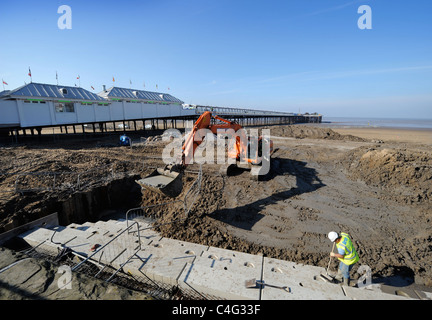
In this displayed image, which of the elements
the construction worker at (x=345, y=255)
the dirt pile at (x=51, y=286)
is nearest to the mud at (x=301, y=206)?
the construction worker at (x=345, y=255)

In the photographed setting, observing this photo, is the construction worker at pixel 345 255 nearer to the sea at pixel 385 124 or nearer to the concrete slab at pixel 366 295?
the concrete slab at pixel 366 295

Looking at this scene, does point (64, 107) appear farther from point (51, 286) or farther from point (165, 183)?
point (51, 286)

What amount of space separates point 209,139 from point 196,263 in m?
23.6

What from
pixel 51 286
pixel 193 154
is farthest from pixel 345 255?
pixel 51 286

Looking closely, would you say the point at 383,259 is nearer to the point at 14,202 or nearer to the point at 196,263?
the point at 196,263

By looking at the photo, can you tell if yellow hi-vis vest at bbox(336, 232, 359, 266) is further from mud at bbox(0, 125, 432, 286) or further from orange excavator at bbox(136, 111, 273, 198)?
orange excavator at bbox(136, 111, 273, 198)

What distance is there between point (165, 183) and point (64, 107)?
A: 24692 mm

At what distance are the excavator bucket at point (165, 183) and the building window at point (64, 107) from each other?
23.1m

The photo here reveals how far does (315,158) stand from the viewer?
20094mm

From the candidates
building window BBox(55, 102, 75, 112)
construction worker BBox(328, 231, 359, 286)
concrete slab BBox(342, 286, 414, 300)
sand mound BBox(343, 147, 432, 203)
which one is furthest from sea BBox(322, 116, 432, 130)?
building window BBox(55, 102, 75, 112)

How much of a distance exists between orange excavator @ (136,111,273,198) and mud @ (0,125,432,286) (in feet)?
3.96

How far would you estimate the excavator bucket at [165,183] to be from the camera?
8.42 m

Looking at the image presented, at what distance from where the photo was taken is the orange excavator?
Result: 8754 millimetres
